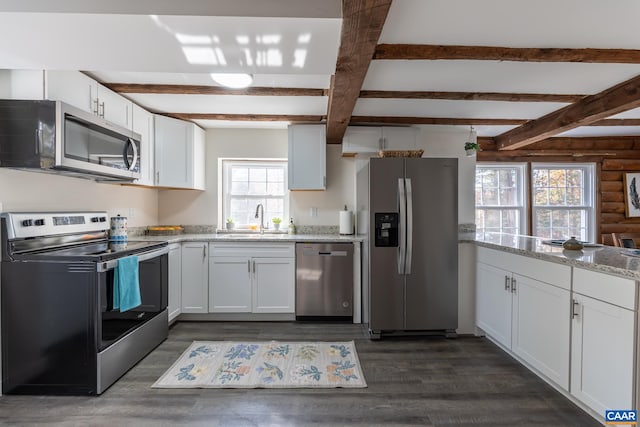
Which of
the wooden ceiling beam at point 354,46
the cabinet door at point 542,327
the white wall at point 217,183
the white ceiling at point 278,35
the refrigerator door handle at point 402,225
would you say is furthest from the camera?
the white wall at point 217,183

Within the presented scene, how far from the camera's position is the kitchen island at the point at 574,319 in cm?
159

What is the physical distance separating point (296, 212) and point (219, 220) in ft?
3.27

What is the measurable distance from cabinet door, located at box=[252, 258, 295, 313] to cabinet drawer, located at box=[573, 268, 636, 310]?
242 centimetres

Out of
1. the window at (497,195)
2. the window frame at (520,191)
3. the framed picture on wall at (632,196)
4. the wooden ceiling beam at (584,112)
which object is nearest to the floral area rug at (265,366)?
the wooden ceiling beam at (584,112)

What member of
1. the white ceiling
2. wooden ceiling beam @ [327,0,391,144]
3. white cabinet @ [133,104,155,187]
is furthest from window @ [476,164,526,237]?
white cabinet @ [133,104,155,187]

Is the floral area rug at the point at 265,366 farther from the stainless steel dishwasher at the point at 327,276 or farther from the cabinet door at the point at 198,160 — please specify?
the cabinet door at the point at 198,160

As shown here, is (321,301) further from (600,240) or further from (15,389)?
(600,240)

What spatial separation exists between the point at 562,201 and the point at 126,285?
5768 millimetres

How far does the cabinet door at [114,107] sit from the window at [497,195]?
466 cm

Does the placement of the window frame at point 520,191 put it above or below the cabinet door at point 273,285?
above

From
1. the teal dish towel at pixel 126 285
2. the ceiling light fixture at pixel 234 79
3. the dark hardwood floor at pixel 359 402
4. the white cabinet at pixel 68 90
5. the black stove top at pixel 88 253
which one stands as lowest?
the dark hardwood floor at pixel 359 402

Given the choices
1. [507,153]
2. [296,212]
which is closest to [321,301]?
[296,212]

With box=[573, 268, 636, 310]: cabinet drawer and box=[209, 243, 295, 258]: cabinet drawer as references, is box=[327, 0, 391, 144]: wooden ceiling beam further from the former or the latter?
box=[573, 268, 636, 310]: cabinet drawer

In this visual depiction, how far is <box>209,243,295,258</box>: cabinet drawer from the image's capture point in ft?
11.4
